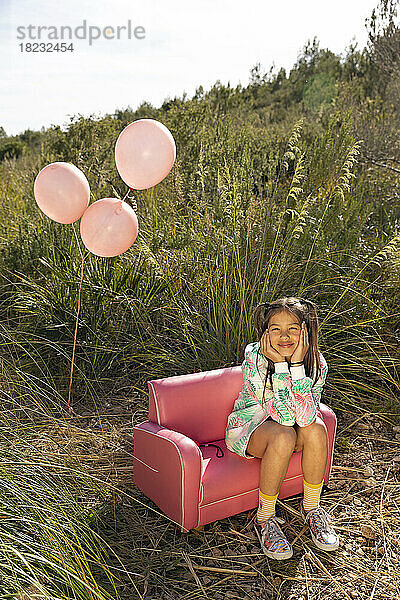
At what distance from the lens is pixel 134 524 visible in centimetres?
280

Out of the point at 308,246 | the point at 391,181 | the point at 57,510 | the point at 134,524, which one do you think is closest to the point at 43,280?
the point at 308,246

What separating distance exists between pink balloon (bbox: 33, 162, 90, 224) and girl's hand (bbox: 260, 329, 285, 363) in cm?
147

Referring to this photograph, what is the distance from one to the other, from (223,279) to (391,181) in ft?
12.2

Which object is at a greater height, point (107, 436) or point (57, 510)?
point (57, 510)

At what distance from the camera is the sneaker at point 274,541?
8.54ft

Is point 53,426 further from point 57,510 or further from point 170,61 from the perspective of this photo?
point 170,61

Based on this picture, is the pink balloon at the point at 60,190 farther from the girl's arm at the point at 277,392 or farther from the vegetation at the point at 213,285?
Result: the girl's arm at the point at 277,392

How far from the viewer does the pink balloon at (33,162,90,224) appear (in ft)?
11.3

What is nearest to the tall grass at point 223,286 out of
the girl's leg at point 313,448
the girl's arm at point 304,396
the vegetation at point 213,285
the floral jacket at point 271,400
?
the vegetation at point 213,285

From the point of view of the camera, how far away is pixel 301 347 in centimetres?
279

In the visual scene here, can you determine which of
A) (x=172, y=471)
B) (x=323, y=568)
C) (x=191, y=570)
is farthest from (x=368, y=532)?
(x=172, y=471)

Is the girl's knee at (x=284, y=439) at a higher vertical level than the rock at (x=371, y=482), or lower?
higher

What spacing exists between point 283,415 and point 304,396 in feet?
0.45

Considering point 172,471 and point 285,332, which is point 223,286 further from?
point 172,471
